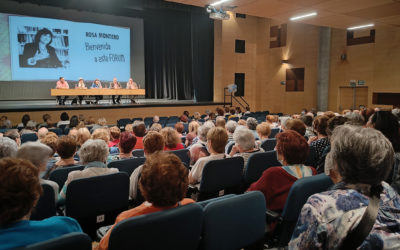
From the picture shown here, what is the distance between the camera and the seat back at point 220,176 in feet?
8.70

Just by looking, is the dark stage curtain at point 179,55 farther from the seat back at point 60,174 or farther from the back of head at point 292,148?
the back of head at point 292,148

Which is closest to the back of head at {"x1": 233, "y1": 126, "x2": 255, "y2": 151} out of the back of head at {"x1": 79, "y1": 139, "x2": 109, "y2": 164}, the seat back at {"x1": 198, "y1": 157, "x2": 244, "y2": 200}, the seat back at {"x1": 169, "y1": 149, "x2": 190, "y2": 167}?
the seat back at {"x1": 198, "y1": 157, "x2": 244, "y2": 200}

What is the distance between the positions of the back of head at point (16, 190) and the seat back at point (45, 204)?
822 millimetres

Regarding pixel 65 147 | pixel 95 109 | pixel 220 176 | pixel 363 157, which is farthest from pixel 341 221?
pixel 95 109

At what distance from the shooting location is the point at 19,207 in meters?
1.21

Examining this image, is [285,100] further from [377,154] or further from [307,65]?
[377,154]

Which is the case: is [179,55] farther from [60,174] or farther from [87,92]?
[60,174]

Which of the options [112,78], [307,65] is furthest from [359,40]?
[112,78]

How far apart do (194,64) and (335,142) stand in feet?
44.2

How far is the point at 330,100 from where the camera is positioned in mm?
13539

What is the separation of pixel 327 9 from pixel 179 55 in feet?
29.6

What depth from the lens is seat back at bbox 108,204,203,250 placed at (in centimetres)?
126

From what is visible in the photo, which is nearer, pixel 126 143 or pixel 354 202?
pixel 354 202

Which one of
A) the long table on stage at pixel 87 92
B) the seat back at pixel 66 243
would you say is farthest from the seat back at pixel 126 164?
the long table on stage at pixel 87 92
